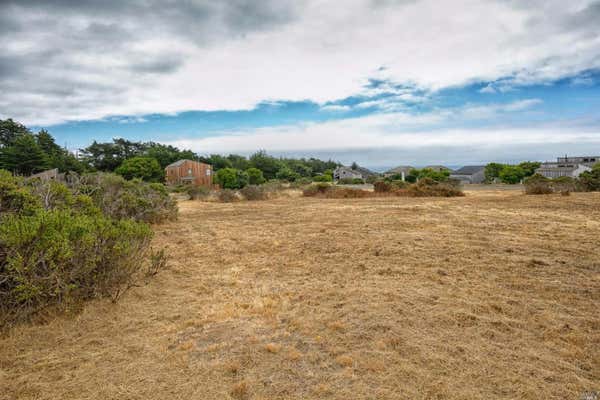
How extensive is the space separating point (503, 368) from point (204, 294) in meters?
2.79

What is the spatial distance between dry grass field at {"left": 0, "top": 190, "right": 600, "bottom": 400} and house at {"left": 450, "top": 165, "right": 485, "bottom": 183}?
58386mm

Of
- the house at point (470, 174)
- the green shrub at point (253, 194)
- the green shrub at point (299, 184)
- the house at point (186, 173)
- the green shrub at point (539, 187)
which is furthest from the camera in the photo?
the house at point (470, 174)

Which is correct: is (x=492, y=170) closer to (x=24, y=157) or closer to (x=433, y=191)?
(x=433, y=191)

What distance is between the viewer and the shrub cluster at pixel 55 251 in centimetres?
251

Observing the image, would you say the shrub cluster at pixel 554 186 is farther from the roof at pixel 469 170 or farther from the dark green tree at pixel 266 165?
the roof at pixel 469 170

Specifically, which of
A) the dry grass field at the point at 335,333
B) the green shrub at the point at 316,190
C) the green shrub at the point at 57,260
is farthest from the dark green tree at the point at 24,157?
the dry grass field at the point at 335,333

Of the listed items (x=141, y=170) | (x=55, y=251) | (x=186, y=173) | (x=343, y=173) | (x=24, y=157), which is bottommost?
(x=55, y=251)

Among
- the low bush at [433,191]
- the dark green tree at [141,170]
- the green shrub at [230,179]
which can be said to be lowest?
the low bush at [433,191]

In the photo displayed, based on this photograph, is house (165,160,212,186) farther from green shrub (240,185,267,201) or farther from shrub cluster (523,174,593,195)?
shrub cluster (523,174,593,195)

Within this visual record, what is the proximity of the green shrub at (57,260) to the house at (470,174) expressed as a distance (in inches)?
2387

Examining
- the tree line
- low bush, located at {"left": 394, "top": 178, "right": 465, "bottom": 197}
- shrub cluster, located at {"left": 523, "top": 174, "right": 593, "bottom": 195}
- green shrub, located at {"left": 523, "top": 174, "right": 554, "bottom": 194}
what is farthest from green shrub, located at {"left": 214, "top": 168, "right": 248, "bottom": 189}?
shrub cluster, located at {"left": 523, "top": 174, "right": 593, "bottom": 195}

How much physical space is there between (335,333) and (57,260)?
239 centimetres

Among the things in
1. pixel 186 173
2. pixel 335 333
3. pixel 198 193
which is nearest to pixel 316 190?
pixel 198 193

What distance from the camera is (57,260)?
2.69 meters
